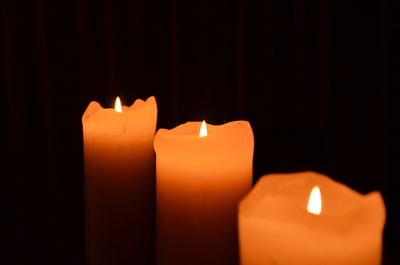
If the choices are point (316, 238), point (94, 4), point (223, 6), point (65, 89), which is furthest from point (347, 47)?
point (316, 238)

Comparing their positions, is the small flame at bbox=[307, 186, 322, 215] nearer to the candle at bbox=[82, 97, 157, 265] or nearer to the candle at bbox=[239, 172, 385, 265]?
the candle at bbox=[239, 172, 385, 265]

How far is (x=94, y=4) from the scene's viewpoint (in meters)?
1.35

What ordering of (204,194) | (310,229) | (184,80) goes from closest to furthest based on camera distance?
(310,229)
(204,194)
(184,80)

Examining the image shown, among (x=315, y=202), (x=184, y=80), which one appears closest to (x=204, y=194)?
(x=315, y=202)

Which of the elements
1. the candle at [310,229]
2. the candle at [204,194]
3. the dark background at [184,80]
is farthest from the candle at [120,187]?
the dark background at [184,80]

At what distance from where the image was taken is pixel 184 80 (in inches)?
52.2

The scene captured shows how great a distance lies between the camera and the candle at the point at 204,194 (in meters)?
0.49

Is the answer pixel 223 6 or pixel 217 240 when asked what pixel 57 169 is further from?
pixel 217 240

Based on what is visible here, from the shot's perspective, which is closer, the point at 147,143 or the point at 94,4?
the point at 147,143

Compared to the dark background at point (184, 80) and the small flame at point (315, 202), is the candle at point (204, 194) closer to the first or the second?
the small flame at point (315, 202)

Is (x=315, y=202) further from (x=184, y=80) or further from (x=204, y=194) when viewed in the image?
(x=184, y=80)

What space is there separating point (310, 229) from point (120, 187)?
31 centimetres

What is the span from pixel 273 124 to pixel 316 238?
0.97 meters

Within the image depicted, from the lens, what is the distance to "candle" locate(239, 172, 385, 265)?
35cm
